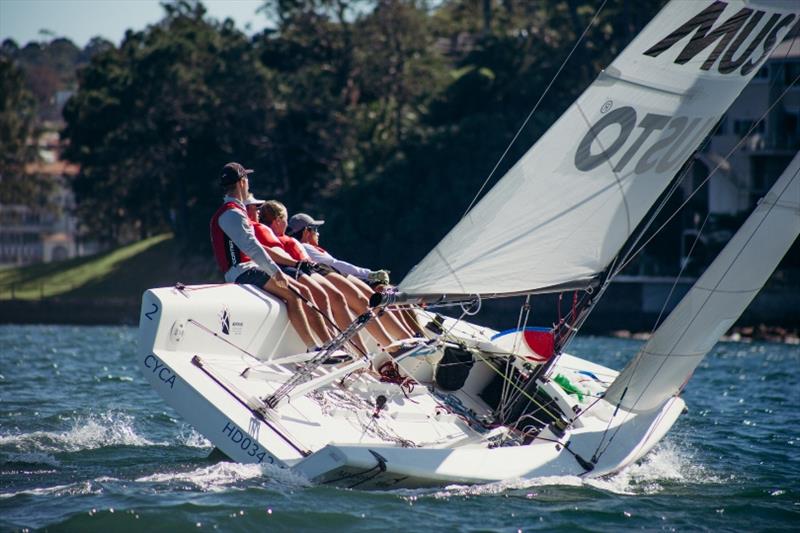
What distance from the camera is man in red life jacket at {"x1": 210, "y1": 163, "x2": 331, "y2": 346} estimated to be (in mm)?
10266

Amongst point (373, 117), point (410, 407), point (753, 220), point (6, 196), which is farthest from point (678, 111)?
point (6, 196)

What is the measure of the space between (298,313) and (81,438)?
7.36 ft

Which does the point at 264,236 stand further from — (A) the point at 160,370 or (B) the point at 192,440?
(B) the point at 192,440

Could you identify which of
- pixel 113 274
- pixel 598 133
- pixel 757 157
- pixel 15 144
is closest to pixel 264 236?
pixel 598 133

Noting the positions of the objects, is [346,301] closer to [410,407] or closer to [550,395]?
[410,407]

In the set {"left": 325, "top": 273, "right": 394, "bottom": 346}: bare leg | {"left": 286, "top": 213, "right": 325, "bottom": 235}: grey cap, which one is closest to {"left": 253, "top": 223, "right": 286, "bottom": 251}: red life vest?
{"left": 325, "top": 273, "right": 394, "bottom": 346}: bare leg

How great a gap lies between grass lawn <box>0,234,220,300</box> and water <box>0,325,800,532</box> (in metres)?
32.0

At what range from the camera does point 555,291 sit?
1014 centimetres

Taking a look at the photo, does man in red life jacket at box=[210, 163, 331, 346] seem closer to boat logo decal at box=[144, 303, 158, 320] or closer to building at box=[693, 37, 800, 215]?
boat logo decal at box=[144, 303, 158, 320]

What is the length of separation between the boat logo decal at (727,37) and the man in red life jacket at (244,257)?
335 cm

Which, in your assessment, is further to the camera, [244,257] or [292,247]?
[292,247]

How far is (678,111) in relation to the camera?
10.1m

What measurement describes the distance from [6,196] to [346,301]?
2081 inches

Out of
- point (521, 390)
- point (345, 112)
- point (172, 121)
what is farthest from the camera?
point (172, 121)
